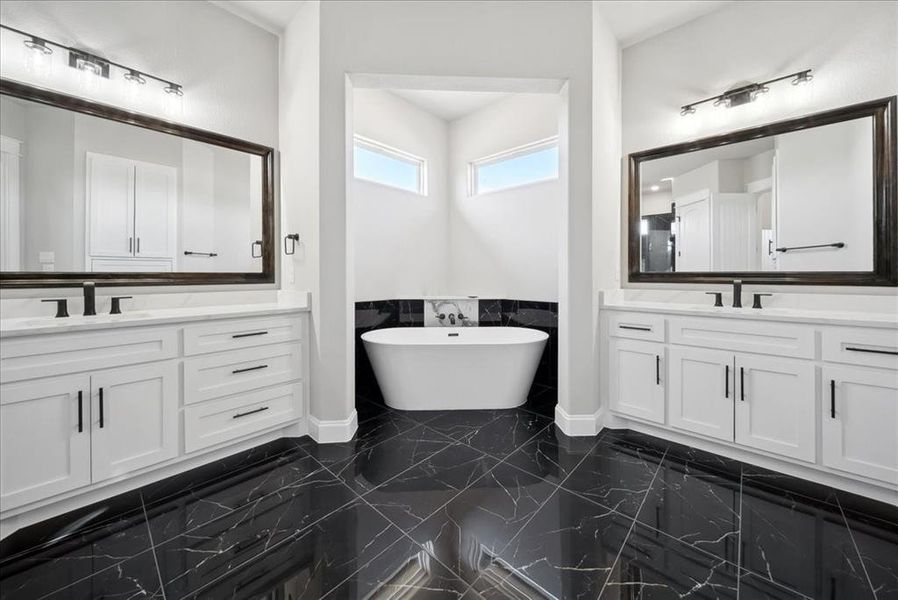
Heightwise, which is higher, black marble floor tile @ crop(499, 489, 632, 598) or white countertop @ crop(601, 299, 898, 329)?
white countertop @ crop(601, 299, 898, 329)

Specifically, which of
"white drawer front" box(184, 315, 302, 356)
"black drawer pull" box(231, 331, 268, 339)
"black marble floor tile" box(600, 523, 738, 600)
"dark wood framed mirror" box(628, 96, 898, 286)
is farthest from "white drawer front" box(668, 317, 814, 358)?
"black drawer pull" box(231, 331, 268, 339)

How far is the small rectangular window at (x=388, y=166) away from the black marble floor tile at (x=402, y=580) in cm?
312

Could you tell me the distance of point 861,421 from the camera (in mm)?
1791

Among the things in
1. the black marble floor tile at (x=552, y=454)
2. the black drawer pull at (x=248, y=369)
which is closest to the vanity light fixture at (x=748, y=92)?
the black marble floor tile at (x=552, y=454)

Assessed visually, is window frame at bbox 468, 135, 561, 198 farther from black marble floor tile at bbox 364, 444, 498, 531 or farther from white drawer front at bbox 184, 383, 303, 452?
white drawer front at bbox 184, 383, 303, 452

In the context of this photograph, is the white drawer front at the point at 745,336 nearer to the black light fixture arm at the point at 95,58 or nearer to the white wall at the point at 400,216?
the white wall at the point at 400,216

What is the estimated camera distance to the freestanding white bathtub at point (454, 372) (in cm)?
294

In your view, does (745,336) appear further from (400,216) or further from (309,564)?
(400,216)

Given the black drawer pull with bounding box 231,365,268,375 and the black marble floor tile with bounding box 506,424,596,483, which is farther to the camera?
the black drawer pull with bounding box 231,365,268,375

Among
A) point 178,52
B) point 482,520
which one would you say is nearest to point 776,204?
point 482,520

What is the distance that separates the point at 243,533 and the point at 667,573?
1692 mm

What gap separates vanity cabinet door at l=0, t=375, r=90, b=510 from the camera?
1545mm

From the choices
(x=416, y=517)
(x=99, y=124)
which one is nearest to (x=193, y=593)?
(x=416, y=517)

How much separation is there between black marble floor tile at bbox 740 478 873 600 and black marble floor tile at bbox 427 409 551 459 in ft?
3.88
